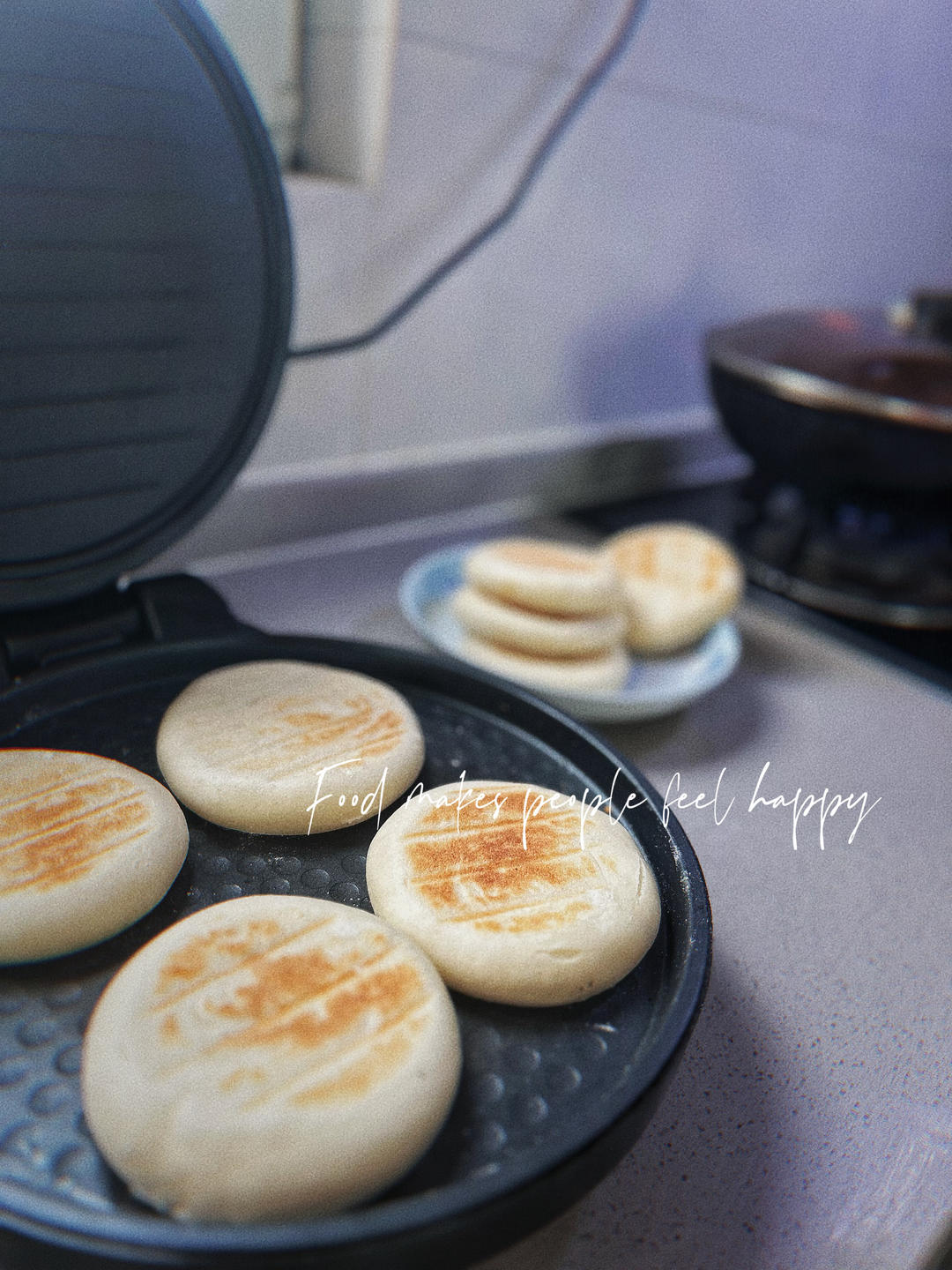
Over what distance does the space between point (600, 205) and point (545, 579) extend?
0.59 m

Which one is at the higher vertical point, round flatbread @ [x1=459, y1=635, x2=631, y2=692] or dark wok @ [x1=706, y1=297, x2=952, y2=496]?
dark wok @ [x1=706, y1=297, x2=952, y2=496]

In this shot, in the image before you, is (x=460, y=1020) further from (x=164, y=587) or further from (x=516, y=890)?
(x=164, y=587)

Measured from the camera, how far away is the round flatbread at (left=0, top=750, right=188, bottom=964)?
0.46 m

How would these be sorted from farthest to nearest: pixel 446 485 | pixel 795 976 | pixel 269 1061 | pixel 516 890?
pixel 446 485
pixel 795 976
pixel 516 890
pixel 269 1061

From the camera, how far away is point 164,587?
28.1 inches

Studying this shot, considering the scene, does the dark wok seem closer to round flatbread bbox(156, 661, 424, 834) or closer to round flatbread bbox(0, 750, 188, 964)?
round flatbread bbox(156, 661, 424, 834)

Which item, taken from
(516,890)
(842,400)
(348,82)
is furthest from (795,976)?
(348,82)

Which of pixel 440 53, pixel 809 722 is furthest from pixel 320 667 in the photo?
pixel 440 53

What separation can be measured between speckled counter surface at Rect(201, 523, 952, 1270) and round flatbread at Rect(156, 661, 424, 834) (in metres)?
0.25

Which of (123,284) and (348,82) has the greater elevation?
(348,82)

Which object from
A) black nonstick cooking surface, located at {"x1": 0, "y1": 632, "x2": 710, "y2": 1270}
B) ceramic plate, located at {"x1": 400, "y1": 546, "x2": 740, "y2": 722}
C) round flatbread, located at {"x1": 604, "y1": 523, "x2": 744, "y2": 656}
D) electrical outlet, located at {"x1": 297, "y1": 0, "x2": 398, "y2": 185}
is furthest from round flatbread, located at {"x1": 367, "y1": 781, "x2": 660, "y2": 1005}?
electrical outlet, located at {"x1": 297, "y1": 0, "x2": 398, "y2": 185}

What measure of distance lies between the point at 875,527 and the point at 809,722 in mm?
359

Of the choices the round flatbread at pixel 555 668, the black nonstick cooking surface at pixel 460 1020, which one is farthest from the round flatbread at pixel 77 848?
the round flatbread at pixel 555 668

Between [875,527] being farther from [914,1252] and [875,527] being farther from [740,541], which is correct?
[914,1252]
